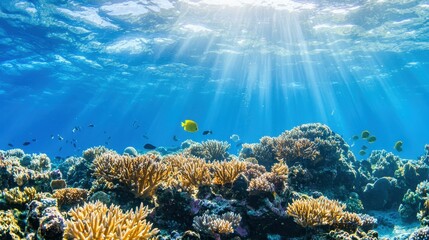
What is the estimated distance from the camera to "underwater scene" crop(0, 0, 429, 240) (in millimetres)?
5309

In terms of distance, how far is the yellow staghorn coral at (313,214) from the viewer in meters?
5.22

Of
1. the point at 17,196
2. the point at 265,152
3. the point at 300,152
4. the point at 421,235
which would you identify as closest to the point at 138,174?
the point at 17,196

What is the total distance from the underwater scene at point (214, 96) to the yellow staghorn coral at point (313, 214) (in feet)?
0.09

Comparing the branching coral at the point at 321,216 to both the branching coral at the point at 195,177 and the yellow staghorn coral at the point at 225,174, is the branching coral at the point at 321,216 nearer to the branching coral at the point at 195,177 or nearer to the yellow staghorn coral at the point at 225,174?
the yellow staghorn coral at the point at 225,174

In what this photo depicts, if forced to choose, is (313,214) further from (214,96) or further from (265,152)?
(214,96)

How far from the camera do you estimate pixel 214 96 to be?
5791 centimetres

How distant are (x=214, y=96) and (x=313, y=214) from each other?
5308 centimetres

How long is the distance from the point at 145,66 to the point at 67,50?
9151 mm

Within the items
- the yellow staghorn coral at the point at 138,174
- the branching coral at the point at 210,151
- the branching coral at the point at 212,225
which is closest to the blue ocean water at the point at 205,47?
the branching coral at the point at 210,151

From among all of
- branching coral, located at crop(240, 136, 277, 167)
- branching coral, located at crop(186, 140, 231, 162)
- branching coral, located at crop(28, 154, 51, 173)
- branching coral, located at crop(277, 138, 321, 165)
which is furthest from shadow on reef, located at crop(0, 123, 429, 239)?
branching coral, located at crop(28, 154, 51, 173)

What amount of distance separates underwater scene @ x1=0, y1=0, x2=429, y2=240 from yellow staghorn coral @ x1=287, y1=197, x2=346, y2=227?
0.03m

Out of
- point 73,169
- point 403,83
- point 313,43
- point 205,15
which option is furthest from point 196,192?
point 403,83

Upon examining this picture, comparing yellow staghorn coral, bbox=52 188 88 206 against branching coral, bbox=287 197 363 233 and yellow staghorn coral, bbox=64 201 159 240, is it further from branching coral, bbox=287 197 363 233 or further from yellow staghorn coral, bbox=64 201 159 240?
branching coral, bbox=287 197 363 233

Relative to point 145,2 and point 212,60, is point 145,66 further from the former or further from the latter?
point 145,2
